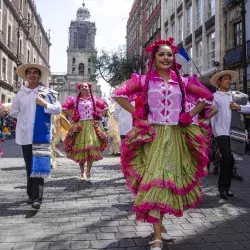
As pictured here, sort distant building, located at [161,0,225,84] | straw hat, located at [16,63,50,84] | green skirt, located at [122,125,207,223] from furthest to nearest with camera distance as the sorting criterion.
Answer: distant building, located at [161,0,225,84] < straw hat, located at [16,63,50,84] < green skirt, located at [122,125,207,223]

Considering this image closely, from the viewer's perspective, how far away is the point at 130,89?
355 centimetres

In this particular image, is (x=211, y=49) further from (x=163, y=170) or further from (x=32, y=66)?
(x=163, y=170)

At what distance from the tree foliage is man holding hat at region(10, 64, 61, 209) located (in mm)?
41105

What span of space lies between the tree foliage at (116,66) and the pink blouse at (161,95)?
139 ft

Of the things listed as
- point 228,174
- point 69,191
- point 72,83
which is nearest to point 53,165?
point 69,191

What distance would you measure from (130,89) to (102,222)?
1611 millimetres

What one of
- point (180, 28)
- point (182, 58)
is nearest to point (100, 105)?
point (182, 58)

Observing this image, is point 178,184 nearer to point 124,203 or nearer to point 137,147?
point 137,147

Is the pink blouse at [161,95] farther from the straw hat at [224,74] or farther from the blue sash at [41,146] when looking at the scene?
the straw hat at [224,74]

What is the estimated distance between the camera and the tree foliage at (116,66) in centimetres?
4706

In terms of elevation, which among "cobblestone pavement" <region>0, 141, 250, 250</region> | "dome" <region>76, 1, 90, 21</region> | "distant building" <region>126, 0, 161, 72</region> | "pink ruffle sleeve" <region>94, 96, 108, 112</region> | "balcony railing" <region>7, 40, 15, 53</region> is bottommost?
"cobblestone pavement" <region>0, 141, 250, 250</region>

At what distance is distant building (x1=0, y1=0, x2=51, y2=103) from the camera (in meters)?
32.7

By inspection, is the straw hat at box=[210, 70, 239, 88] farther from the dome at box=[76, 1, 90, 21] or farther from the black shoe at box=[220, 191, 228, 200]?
the dome at box=[76, 1, 90, 21]

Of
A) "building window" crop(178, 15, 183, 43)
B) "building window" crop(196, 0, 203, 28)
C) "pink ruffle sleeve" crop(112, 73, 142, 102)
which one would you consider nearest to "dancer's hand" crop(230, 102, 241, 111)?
"pink ruffle sleeve" crop(112, 73, 142, 102)
